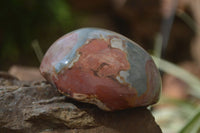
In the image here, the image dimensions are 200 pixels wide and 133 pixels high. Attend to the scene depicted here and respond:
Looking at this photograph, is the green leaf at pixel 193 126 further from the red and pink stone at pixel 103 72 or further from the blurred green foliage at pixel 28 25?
the blurred green foliage at pixel 28 25

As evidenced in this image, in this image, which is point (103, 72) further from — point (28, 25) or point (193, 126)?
point (28, 25)

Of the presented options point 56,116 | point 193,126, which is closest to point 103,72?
point 56,116

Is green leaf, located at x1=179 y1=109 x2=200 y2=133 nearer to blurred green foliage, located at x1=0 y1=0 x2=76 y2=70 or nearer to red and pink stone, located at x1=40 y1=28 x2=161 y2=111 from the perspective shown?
red and pink stone, located at x1=40 y1=28 x2=161 y2=111

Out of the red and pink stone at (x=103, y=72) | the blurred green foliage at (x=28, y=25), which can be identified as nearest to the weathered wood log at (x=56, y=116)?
the red and pink stone at (x=103, y=72)

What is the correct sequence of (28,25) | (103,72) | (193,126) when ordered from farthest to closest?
1. (28,25)
2. (193,126)
3. (103,72)

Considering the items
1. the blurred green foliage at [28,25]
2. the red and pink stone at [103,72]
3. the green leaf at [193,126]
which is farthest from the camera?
the blurred green foliage at [28,25]

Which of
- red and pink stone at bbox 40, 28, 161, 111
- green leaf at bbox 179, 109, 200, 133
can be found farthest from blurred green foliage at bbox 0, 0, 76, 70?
red and pink stone at bbox 40, 28, 161, 111
